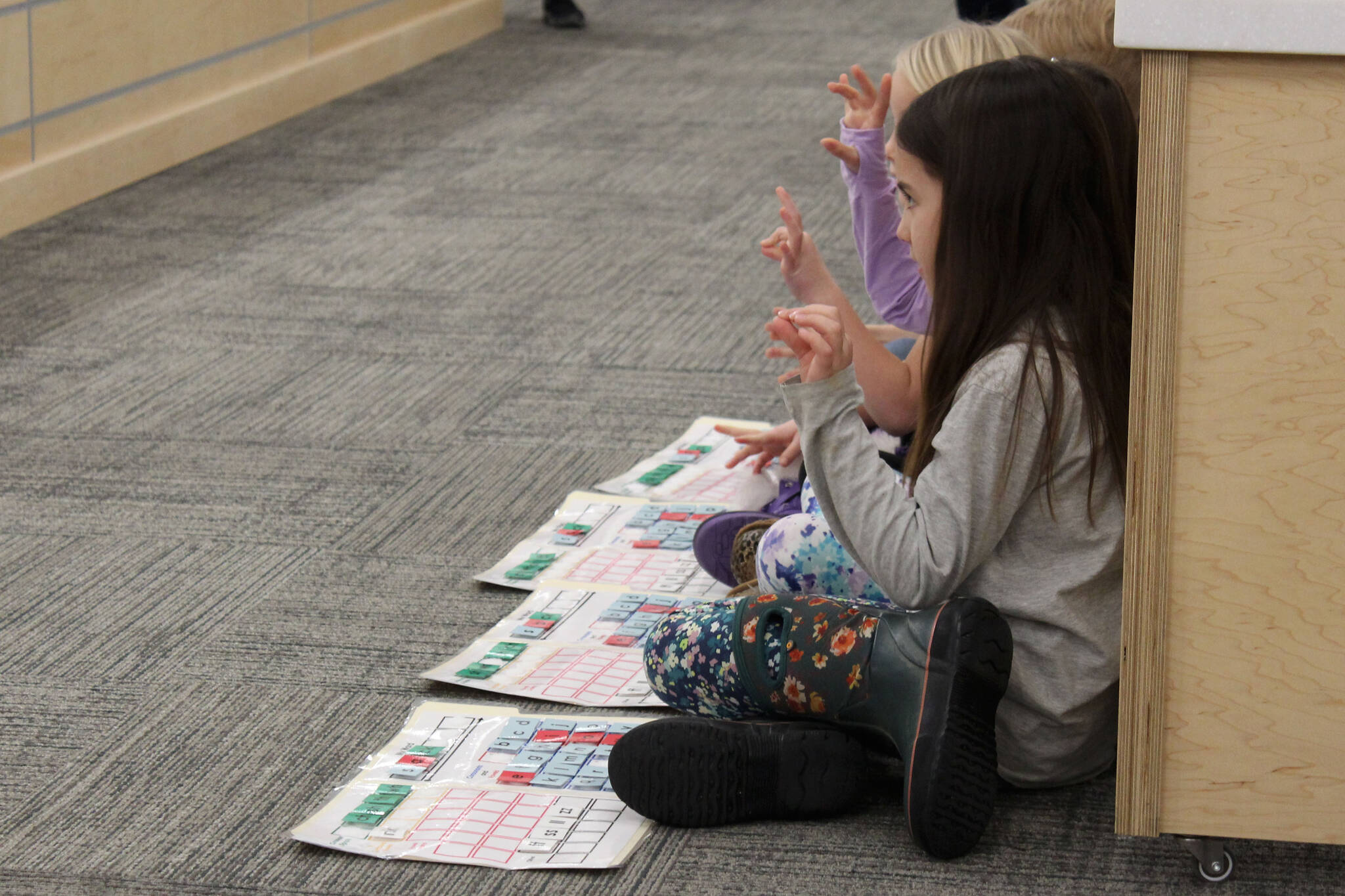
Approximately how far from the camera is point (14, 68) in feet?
10.5

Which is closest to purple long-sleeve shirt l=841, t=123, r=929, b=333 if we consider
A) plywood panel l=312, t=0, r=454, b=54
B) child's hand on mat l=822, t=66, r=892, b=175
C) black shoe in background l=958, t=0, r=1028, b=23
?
child's hand on mat l=822, t=66, r=892, b=175

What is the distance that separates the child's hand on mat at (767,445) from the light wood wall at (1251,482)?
0.72m

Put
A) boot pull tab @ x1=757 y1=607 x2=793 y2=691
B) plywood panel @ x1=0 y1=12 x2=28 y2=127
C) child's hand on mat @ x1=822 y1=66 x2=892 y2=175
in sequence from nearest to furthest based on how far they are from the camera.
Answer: boot pull tab @ x1=757 y1=607 x2=793 y2=691
child's hand on mat @ x1=822 y1=66 x2=892 y2=175
plywood panel @ x1=0 y1=12 x2=28 y2=127

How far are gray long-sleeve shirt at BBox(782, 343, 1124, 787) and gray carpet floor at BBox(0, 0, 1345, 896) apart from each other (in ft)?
0.46

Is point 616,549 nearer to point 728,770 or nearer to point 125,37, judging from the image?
point 728,770

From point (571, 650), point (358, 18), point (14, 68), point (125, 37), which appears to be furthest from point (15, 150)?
point (571, 650)

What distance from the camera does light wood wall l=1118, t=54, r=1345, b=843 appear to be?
3.38 feet

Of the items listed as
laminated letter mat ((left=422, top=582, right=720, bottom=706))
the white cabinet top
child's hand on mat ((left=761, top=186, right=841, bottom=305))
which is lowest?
laminated letter mat ((left=422, top=582, right=720, bottom=706))

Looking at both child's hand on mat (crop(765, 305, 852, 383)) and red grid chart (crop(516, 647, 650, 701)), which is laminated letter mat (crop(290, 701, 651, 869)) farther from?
child's hand on mat (crop(765, 305, 852, 383))

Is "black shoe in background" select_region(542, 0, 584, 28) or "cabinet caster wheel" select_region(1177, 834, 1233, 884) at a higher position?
"black shoe in background" select_region(542, 0, 584, 28)

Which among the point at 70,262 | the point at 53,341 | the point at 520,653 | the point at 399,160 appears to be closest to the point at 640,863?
the point at 520,653

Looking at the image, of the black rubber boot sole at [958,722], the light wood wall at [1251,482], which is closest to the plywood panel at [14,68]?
the black rubber boot sole at [958,722]

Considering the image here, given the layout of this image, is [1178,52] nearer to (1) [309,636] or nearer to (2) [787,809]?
(2) [787,809]

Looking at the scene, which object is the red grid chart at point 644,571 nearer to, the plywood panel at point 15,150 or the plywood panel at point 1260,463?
the plywood panel at point 1260,463
